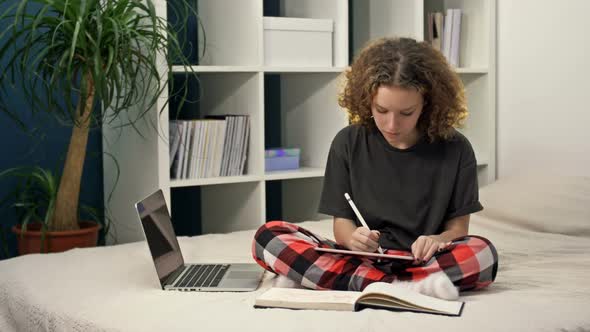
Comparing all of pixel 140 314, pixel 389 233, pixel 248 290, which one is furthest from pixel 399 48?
pixel 140 314

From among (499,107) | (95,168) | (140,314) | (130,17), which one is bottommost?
(140,314)

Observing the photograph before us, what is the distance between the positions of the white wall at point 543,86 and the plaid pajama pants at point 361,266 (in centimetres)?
123

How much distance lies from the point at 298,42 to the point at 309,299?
1.43 metres

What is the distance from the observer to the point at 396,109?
1.88 meters

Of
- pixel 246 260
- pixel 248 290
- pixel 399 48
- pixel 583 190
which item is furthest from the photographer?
pixel 583 190

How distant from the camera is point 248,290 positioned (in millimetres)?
1827

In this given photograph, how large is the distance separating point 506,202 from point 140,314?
1.46 metres

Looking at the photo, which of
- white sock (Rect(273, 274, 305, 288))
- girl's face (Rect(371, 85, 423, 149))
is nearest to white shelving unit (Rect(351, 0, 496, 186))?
girl's face (Rect(371, 85, 423, 149))

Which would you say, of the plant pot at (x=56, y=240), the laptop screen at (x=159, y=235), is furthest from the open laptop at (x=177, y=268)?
the plant pot at (x=56, y=240)

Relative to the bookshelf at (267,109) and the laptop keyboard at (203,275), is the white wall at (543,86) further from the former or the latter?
the laptop keyboard at (203,275)

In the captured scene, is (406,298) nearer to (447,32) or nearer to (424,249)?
(424,249)

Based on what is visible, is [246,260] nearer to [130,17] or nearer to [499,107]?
[130,17]

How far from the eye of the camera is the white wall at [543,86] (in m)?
2.85

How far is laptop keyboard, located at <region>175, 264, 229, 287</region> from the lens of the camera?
189cm
